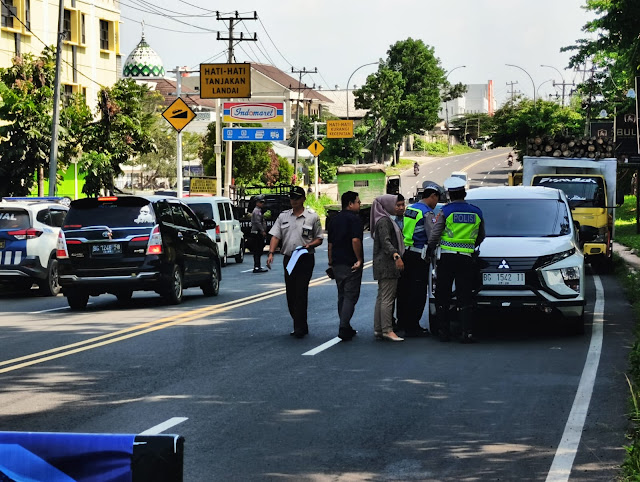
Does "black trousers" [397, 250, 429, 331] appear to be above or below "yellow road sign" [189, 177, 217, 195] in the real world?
below

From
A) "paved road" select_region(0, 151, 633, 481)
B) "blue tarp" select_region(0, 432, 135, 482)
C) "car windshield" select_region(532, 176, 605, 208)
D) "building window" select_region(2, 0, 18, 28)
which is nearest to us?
"blue tarp" select_region(0, 432, 135, 482)

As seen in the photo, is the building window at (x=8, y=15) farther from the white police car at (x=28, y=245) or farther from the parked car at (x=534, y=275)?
the parked car at (x=534, y=275)

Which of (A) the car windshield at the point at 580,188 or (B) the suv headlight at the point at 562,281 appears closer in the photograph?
(B) the suv headlight at the point at 562,281

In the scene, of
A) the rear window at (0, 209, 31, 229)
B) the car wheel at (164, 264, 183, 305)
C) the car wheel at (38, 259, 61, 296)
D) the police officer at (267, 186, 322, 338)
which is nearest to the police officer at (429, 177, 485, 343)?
the police officer at (267, 186, 322, 338)

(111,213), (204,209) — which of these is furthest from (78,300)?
(204,209)

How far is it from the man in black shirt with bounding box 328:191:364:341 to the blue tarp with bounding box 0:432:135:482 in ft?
31.7

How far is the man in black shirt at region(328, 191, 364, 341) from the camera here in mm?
13609

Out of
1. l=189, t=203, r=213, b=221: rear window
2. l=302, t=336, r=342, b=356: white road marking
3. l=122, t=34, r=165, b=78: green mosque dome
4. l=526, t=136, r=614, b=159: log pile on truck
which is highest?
l=122, t=34, r=165, b=78: green mosque dome

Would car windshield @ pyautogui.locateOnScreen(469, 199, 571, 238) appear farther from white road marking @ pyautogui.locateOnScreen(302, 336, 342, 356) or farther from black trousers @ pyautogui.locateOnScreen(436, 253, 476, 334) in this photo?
white road marking @ pyautogui.locateOnScreen(302, 336, 342, 356)

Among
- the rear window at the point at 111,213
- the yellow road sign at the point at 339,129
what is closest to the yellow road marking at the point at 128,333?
the rear window at the point at 111,213

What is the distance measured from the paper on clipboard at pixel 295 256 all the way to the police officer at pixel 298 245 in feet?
0.10

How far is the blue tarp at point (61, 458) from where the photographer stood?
154 inches

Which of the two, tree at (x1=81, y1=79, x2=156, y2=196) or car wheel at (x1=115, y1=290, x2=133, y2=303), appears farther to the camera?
tree at (x1=81, y1=79, x2=156, y2=196)

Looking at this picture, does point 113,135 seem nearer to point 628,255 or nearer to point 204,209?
point 204,209
